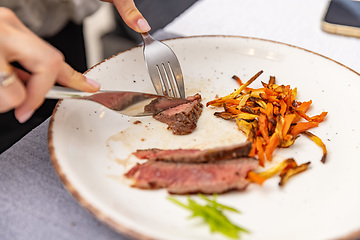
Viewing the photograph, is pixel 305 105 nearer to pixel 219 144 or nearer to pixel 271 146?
pixel 271 146

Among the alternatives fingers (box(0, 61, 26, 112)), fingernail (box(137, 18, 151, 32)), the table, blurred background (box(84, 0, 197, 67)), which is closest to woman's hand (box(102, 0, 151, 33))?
fingernail (box(137, 18, 151, 32))

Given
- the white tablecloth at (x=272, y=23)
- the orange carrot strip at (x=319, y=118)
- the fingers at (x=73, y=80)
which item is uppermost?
the fingers at (x=73, y=80)

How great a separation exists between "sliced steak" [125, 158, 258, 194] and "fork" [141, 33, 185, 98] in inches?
18.7

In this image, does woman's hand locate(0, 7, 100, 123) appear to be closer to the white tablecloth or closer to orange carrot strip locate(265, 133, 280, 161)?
orange carrot strip locate(265, 133, 280, 161)

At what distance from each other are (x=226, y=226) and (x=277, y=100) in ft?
2.21

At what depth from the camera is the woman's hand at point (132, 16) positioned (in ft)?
5.55

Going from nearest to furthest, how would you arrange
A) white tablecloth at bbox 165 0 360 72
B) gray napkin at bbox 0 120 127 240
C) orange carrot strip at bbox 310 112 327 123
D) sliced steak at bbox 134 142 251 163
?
gray napkin at bbox 0 120 127 240, sliced steak at bbox 134 142 251 163, orange carrot strip at bbox 310 112 327 123, white tablecloth at bbox 165 0 360 72

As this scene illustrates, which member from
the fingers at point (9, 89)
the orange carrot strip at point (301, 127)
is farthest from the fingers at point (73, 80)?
the orange carrot strip at point (301, 127)

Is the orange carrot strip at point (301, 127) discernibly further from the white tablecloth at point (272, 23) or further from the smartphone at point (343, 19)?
the smartphone at point (343, 19)

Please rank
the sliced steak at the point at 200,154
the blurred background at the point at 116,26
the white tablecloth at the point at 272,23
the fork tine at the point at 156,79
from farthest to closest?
the blurred background at the point at 116,26 < the white tablecloth at the point at 272,23 < the fork tine at the point at 156,79 < the sliced steak at the point at 200,154

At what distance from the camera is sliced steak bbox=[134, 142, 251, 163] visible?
1.24 metres

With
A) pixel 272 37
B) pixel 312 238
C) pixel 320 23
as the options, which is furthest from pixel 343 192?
pixel 320 23

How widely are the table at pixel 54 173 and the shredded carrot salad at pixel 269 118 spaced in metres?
0.55

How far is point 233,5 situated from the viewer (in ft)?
8.20
